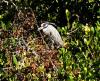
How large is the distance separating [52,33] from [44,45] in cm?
24

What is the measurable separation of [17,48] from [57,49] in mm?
628

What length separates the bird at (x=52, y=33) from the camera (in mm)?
5395

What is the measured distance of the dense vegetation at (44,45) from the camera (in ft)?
16.1

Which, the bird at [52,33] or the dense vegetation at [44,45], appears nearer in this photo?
the dense vegetation at [44,45]

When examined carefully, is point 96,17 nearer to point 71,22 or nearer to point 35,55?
point 71,22

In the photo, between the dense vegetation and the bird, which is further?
the bird

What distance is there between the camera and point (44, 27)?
545 cm

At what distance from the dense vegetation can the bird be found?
0.11 meters

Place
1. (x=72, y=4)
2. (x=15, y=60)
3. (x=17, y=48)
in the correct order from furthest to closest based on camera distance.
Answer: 1. (x=72, y=4)
2. (x=17, y=48)
3. (x=15, y=60)

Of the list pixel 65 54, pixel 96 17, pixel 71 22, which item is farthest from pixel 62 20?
pixel 65 54

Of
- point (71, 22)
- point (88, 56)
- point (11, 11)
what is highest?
point (11, 11)

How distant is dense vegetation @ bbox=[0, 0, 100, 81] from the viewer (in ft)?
16.1

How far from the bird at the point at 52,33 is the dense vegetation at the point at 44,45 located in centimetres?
11

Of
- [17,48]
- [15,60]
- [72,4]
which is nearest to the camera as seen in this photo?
[15,60]
